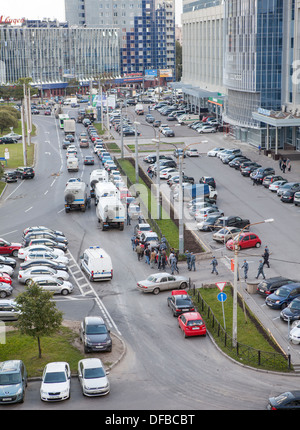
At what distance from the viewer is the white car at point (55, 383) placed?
3039 cm

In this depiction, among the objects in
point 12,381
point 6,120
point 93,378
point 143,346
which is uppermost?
point 6,120

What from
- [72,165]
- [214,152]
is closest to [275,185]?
[214,152]

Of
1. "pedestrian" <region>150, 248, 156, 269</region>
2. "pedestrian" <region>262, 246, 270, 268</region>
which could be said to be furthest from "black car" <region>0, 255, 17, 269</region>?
"pedestrian" <region>262, 246, 270, 268</region>

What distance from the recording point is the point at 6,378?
102 feet

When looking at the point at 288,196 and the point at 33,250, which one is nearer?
the point at 33,250

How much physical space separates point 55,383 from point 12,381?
1.96 metres

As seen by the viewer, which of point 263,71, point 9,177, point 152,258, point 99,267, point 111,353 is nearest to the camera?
point 111,353

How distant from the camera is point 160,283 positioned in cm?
4562

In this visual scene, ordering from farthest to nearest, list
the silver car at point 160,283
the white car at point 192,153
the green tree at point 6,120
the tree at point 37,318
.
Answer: the green tree at point 6,120, the white car at point 192,153, the silver car at point 160,283, the tree at point 37,318

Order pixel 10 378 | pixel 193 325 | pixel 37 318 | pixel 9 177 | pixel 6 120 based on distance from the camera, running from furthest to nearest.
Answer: pixel 6 120 → pixel 9 177 → pixel 193 325 → pixel 37 318 → pixel 10 378

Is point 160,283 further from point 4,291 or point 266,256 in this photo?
point 4,291

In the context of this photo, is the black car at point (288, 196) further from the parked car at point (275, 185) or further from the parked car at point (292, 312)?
the parked car at point (292, 312)

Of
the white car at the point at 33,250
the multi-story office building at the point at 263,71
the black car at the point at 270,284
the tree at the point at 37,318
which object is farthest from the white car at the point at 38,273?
the multi-story office building at the point at 263,71

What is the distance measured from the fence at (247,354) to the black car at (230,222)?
19.3 meters
